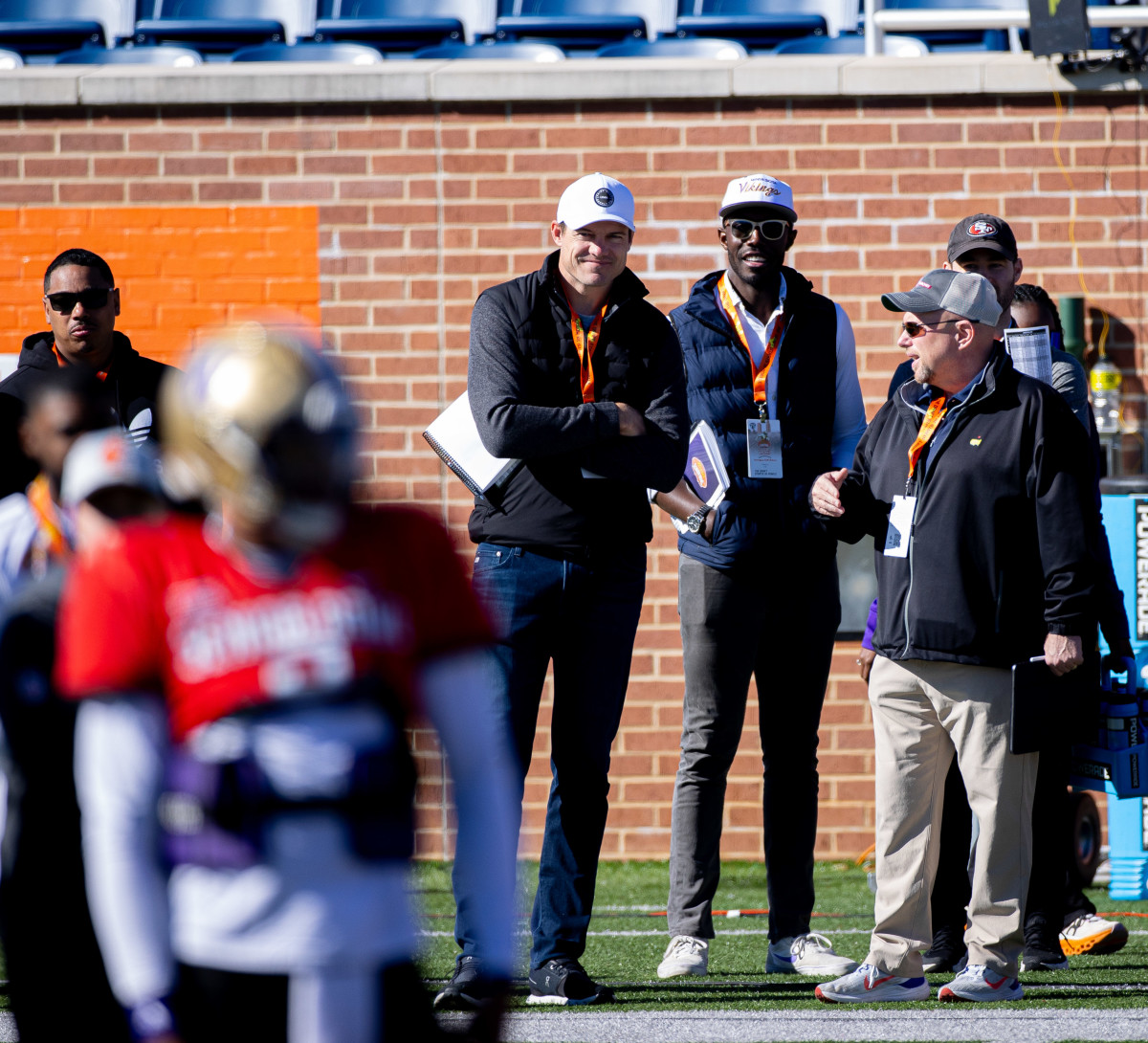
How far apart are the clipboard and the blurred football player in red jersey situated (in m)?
2.85

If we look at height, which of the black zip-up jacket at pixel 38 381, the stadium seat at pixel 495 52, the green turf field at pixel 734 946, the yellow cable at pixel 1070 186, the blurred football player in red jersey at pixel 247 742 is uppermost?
the stadium seat at pixel 495 52

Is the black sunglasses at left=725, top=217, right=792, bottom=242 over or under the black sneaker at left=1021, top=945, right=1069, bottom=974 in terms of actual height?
over

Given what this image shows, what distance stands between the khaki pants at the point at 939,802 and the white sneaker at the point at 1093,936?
Result: 105 centimetres

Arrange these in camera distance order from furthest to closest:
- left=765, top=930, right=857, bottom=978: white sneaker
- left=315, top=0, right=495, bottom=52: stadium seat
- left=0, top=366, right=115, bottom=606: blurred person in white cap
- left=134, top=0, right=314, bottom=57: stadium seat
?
1. left=134, top=0, right=314, bottom=57: stadium seat
2. left=315, top=0, right=495, bottom=52: stadium seat
3. left=765, top=930, right=857, bottom=978: white sneaker
4. left=0, top=366, right=115, bottom=606: blurred person in white cap

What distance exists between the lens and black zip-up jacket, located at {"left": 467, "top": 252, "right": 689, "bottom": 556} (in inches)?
182

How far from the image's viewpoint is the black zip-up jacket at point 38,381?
4461mm

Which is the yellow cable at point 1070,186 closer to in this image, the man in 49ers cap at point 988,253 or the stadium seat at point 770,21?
the stadium seat at point 770,21

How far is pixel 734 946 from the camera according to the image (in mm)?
5793

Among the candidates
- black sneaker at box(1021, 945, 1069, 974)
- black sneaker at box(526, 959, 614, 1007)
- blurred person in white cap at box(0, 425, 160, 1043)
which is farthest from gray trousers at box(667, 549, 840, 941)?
blurred person in white cap at box(0, 425, 160, 1043)

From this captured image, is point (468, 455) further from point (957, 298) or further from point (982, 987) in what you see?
point (982, 987)

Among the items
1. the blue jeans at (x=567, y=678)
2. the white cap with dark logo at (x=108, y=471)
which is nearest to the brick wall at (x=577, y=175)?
the blue jeans at (x=567, y=678)

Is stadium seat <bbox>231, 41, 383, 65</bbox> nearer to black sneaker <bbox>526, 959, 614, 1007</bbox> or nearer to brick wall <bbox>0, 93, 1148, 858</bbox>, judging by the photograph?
brick wall <bbox>0, 93, 1148, 858</bbox>

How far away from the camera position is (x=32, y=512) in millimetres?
3309

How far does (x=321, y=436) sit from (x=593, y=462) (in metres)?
2.77
